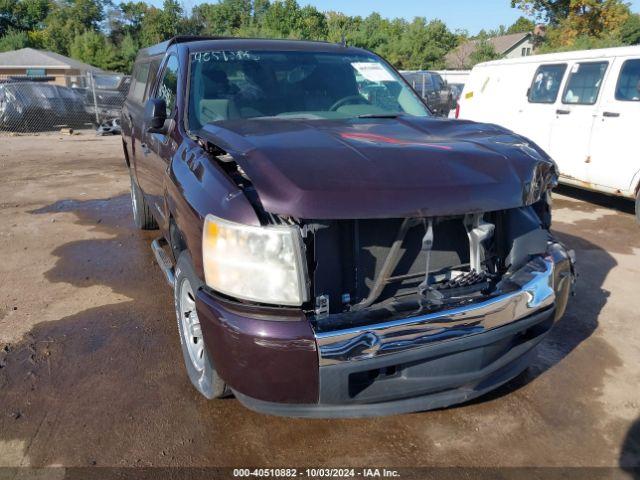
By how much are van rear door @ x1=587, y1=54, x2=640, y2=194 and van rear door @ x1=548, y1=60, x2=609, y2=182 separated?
0.47 ft

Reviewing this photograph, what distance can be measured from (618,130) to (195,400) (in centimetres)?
590

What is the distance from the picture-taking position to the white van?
6.23 metres

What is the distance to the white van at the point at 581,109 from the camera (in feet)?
20.4

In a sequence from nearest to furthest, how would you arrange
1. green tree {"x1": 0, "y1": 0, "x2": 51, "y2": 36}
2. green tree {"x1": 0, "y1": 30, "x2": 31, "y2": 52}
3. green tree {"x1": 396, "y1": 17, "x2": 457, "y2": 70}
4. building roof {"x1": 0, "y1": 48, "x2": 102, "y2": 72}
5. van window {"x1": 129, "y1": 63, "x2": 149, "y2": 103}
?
1. van window {"x1": 129, "y1": 63, "x2": 149, "y2": 103}
2. building roof {"x1": 0, "y1": 48, "x2": 102, "y2": 72}
3. green tree {"x1": 396, "y1": 17, "x2": 457, "y2": 70}
4. green tree {"x1": 0, "y1": 30, "x2": 31, "y2": 52}
5. green tree {"x1": 0, "y1": 0, "x2": 51, "y2": 36}

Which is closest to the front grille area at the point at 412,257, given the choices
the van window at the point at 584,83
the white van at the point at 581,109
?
the white van at the point at 581,109

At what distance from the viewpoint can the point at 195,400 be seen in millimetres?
2846

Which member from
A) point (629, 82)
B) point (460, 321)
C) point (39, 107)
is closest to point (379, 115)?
point (460, 321)

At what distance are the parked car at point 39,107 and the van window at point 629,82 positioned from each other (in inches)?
616

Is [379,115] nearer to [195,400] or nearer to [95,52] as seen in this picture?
[195,400]

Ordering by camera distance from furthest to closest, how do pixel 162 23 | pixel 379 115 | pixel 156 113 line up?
pixel 162 23
pixel 379 115
pixel 156 113

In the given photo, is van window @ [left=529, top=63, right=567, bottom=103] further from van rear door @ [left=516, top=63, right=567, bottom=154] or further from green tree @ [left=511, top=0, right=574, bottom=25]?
green tree @ [left=511, top=0, right=574, bottom=25]

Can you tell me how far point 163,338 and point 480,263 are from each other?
86.3 inches

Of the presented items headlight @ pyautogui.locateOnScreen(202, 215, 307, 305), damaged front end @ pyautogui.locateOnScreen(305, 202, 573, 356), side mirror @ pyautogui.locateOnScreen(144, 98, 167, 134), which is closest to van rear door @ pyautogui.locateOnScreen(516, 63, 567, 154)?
damaged front end @ pyautogui.locateOnScreen(305, 202, 573, 356)

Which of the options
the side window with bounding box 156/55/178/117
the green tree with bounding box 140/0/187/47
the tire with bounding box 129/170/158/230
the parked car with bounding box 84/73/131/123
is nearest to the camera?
the side window with bounding box 156/55/178/117
